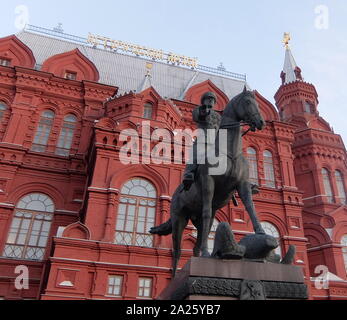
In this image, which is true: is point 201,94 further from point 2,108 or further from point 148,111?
point 2,108

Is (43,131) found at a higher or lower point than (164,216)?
higher

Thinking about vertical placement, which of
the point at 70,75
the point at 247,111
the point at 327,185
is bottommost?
the point at 247,111

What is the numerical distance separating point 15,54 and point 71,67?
379 centimetres

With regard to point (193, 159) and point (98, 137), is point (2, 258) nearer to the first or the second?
point (98, 137)

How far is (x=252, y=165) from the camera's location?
81.4 feet

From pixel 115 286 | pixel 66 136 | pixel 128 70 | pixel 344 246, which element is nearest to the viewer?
pixel 115 286

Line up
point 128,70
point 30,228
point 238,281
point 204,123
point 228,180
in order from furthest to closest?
point 128,70
point 30,228
point 204,123
point 228,180
point 238,281

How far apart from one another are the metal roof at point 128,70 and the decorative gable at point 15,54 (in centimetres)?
109

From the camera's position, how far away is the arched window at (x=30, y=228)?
694 inches

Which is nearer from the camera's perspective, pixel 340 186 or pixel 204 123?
pixel 204 123

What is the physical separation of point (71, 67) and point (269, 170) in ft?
52.7

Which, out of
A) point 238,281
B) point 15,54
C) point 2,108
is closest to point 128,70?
point 15,54
